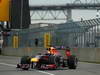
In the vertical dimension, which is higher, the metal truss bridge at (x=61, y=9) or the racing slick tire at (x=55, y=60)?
the metal truss bridge at (x=61, y=9)

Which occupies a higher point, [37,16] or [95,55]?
[37,16]

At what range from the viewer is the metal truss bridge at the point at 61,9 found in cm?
7531

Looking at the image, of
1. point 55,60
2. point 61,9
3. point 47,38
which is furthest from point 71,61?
point 61,9

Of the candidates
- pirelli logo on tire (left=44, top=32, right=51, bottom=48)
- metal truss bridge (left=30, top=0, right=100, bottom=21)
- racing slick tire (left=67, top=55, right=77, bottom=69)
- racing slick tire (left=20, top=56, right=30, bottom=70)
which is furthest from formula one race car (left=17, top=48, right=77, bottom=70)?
metal truss bridge (left=30, top=0, right=100, bottom=21)

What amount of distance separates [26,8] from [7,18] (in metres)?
0.44

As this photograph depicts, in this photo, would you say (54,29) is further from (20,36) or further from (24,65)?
(24,65)

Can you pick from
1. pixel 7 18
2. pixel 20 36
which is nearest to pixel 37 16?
pixel 20 36

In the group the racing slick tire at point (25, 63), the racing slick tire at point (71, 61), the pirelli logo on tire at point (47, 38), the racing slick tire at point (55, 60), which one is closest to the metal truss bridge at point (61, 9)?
the pirelli logo on tire at point (47, 38)

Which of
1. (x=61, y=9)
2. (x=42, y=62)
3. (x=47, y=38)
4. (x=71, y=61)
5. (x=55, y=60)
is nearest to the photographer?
(x=42, y=62)

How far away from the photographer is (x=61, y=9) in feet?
260

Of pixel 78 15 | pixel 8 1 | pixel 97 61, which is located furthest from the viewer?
pixel 78 15

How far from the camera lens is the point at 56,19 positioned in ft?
257

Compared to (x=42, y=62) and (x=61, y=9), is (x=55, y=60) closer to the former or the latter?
(x=42, y=62)

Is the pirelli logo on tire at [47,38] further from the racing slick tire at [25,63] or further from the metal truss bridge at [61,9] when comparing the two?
the metal truss bridge at [61,9]
